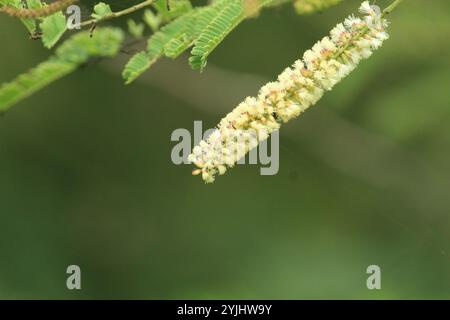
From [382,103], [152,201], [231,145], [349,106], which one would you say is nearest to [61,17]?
[231,145]

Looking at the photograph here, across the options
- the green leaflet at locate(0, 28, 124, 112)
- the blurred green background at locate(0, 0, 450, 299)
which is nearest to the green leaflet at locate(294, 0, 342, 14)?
the green leaflet at locate(0, 28, 124, 112)

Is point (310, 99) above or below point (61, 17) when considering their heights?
below

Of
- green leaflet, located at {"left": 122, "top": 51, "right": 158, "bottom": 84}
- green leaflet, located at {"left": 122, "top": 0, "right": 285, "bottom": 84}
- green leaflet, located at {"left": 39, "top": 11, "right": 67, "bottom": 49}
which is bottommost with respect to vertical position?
green leaflet, located at {"left": 122, "top": 51, "right": 158, "bottom": 84}

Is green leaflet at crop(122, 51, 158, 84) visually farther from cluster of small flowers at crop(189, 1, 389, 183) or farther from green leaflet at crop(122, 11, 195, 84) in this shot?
cluster of small flowers at crop(189, 1, 389, 183)

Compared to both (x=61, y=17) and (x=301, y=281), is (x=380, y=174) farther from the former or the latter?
(x=61, y=17)

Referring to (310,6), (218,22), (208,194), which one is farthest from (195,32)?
(208,194)

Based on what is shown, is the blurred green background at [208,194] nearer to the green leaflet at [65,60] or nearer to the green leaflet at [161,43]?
the green leaflet at [161,43]

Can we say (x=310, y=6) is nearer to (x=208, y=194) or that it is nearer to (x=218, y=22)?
(x=218, y=22)
